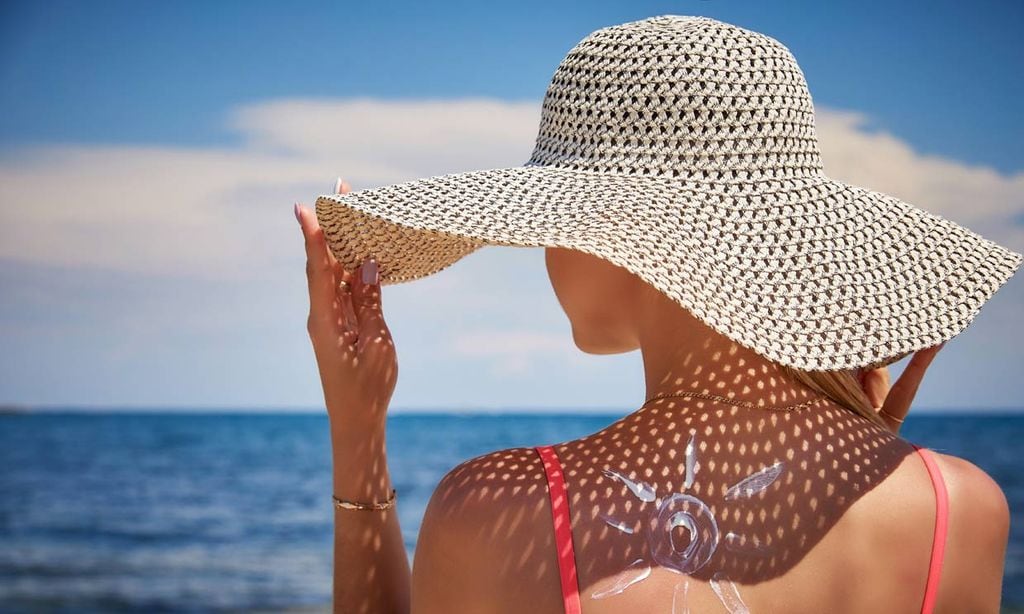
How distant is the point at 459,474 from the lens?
1.20m

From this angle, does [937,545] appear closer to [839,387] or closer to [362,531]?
[839,387]

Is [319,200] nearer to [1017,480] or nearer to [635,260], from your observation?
[635,260]

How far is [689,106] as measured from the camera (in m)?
1.26

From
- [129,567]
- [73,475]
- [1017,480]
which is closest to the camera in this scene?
[129,567]

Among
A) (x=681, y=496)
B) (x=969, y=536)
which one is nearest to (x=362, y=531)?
(x=681, y=496)

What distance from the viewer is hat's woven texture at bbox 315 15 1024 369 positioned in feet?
3.89

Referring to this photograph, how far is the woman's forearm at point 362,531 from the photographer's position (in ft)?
4.71

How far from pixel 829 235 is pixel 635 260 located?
30 centimetres

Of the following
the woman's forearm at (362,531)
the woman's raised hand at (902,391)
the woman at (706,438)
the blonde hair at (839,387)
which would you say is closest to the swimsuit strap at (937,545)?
the woman at (706,438)

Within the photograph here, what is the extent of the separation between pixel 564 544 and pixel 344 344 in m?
0.45

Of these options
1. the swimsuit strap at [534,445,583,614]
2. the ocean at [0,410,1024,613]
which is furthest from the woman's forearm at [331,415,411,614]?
the ocean at [0,410,1024,613]

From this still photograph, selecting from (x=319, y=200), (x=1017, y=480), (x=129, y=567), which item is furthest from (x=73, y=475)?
(x=319, y=200)

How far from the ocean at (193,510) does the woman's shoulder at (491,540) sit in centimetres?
124

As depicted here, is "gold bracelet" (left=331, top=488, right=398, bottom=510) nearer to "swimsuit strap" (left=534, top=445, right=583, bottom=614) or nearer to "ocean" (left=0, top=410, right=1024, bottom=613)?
"swimsuit strap" (left=534, top=445, right=583, bottom=614)
